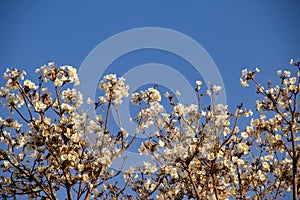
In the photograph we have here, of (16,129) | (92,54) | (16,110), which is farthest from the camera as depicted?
(92,54)

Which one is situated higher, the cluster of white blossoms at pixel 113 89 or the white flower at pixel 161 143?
the cluster of white blossoms at pixel 113 89

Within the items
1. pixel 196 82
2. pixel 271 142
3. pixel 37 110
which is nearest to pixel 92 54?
pixel 196 82

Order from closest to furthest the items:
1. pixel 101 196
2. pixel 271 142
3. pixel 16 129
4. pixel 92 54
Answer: pixel 16 129 → pixel 271 142 → pixel 101 196 → pixel 92 54

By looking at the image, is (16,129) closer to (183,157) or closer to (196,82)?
(183,157)

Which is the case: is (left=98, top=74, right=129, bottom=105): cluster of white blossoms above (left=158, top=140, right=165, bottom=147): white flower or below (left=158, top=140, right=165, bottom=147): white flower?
above

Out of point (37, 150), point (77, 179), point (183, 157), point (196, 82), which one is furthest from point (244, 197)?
point (37, 150)

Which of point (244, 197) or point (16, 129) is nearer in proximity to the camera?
point (16, 129)

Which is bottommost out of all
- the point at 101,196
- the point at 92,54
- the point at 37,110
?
the point at 101,196

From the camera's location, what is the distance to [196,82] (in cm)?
639

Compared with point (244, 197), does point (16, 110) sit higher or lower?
higher

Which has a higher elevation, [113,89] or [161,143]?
[113,89]

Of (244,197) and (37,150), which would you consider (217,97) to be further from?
(37,150)

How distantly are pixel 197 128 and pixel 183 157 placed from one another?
1.39 meters

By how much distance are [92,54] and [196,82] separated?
3.45 meters
